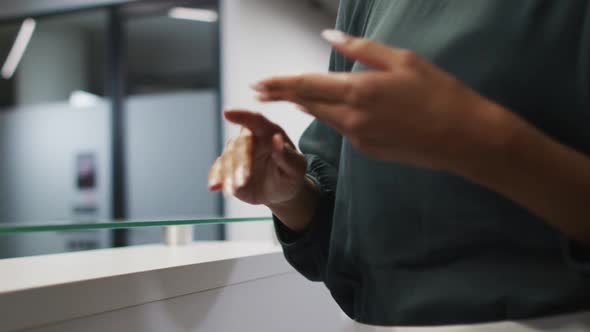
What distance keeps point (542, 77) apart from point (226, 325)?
1.92 ft

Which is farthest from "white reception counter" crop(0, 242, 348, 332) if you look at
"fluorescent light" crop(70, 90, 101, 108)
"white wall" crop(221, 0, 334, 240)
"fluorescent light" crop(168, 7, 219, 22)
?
"fluorescent light" crop(70, 90, 101, 108)

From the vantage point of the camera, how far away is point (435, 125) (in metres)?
0.34

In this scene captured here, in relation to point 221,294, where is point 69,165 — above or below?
below

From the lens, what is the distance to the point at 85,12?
4277mm

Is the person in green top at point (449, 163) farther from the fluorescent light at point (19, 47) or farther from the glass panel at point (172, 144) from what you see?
the fluorescent light at point (19, 47)

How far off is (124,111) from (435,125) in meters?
4.13

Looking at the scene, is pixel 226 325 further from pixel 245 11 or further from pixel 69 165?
pixel 69 165

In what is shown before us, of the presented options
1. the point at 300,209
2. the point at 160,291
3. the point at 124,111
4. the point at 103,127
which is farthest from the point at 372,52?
the point at 103,127

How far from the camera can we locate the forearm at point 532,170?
0.35 m

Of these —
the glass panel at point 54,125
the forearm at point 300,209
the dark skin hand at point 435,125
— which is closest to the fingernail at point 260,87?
the dark skin hand at point 435,125

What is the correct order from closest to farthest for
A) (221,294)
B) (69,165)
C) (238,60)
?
1. (221,294)
2. (238,60)
3. (69,165)

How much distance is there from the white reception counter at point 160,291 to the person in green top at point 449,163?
204 mm

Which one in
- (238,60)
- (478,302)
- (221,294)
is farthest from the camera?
(238,60)

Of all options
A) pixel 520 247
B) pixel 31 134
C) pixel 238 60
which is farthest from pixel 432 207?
pixel 31 134
